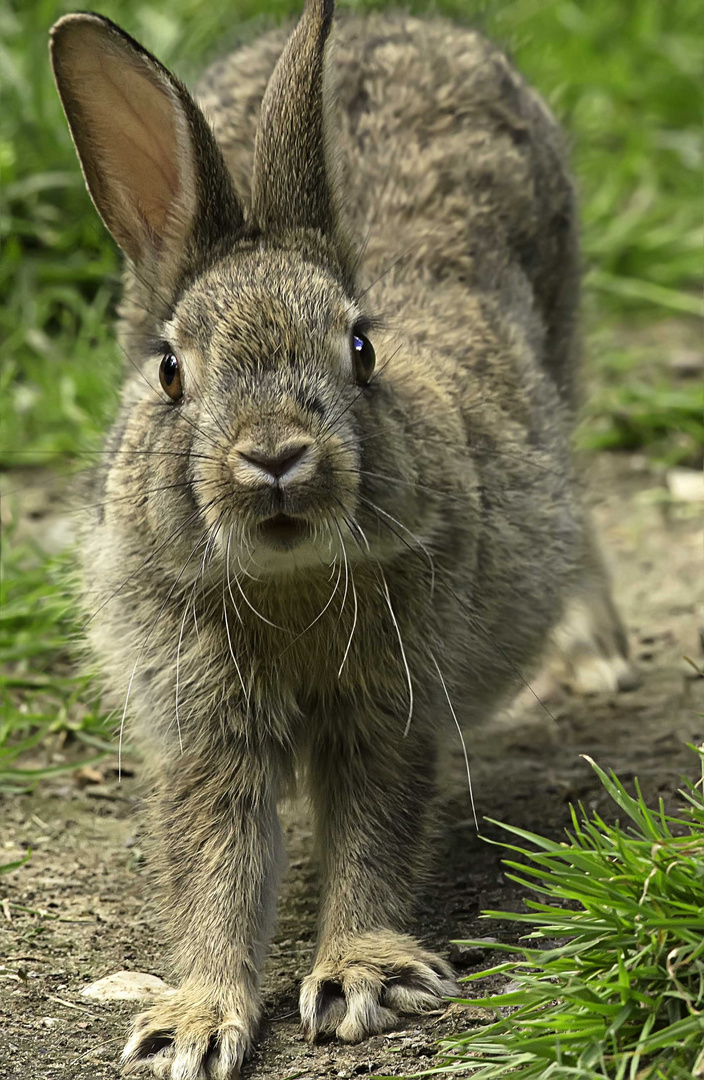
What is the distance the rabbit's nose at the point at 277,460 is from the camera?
3.46 m

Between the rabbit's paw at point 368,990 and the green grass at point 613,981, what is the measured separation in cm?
22

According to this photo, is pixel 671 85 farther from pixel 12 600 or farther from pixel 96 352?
pixel 12 600

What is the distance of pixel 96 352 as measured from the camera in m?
6.77

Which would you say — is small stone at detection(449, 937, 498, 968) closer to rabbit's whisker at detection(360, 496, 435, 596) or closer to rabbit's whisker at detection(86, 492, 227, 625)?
rabbit's whisker at detection(360, 496, 435, 596)

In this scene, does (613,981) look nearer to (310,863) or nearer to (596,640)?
(310,863)

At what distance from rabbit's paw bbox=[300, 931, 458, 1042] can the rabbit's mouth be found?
0.98m

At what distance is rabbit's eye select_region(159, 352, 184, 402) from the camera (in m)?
3.99

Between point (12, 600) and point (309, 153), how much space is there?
2055 millimetres

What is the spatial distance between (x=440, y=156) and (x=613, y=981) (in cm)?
291

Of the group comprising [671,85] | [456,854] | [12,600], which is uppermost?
[671,85]

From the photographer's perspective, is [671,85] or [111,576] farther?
[671,85]

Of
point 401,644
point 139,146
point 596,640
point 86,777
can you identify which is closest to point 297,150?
point 139,146

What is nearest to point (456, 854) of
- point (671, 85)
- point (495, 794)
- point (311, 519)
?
point (495, 794)

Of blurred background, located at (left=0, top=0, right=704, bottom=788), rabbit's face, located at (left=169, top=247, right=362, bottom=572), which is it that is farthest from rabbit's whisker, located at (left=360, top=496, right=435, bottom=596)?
blurred background, located at (left=0, top=0, right=704, bottom=788)
